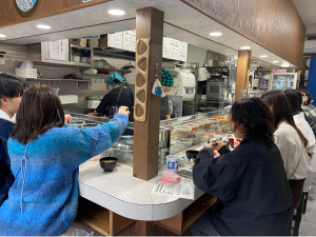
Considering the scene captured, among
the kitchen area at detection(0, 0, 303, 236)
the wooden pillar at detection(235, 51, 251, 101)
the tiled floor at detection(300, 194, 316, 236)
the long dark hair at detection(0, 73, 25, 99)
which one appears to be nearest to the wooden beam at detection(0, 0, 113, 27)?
the kitchen area at detection(0, 0, 303, 236)

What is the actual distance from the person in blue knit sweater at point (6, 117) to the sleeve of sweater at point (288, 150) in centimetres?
186

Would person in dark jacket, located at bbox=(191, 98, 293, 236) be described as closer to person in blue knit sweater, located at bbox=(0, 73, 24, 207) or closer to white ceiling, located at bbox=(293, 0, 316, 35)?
person in blue knit sweater, located at bbox=(0, 73, 24, 207)

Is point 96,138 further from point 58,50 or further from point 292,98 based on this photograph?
point 58,50

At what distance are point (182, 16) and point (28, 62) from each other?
7.91ft

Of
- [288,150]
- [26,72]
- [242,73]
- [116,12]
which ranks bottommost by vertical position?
[288,150]

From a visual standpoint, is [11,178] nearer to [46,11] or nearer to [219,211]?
[46,11]

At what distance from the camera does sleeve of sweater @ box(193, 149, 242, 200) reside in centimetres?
122

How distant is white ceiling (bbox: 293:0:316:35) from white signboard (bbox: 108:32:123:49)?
103 inches

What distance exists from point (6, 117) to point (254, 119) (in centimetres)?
164

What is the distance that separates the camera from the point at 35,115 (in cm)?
129

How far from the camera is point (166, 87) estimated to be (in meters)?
3.29

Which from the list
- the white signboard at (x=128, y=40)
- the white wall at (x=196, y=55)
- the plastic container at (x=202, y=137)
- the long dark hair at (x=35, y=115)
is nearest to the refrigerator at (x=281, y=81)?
the white wall at (x=196, y=55)

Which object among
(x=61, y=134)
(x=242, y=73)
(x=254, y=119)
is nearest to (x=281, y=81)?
(x=242, y=73)

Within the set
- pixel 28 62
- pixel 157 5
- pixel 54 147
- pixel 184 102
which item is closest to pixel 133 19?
pixel 157 5
